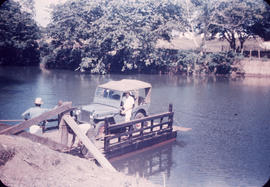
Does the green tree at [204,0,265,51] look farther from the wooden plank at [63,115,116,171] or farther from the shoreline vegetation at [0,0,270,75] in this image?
the wooden plank at [63,115,116,171]

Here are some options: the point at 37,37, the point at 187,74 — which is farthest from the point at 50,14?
the point at 187,74

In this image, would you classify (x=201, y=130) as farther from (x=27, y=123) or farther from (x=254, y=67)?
(x=254, y=67)

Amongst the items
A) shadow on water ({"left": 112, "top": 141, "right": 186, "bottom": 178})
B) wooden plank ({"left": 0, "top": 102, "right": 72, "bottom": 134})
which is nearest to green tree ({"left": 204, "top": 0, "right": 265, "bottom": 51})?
shadow on water ({"left": 112, "top": 141, "right": 186, "bottom": 178})

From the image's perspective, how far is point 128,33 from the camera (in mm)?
32094

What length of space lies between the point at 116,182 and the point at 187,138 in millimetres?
8680

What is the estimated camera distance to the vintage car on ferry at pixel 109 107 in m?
10.0

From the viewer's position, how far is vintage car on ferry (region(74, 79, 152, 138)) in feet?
32.9

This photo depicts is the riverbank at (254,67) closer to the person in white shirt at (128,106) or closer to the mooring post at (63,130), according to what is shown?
the person in white shirt at (128,106)

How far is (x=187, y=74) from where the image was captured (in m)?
40.0

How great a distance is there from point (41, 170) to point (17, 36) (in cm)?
3836

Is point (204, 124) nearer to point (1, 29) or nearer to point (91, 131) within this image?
point (91, 131)

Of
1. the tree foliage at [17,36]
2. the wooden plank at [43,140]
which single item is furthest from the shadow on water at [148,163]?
the tree foliage at [17,36]

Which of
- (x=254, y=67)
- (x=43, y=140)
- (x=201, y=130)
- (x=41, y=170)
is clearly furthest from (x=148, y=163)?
(x=254, y=67)

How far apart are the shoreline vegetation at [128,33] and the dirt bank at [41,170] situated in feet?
88.8
